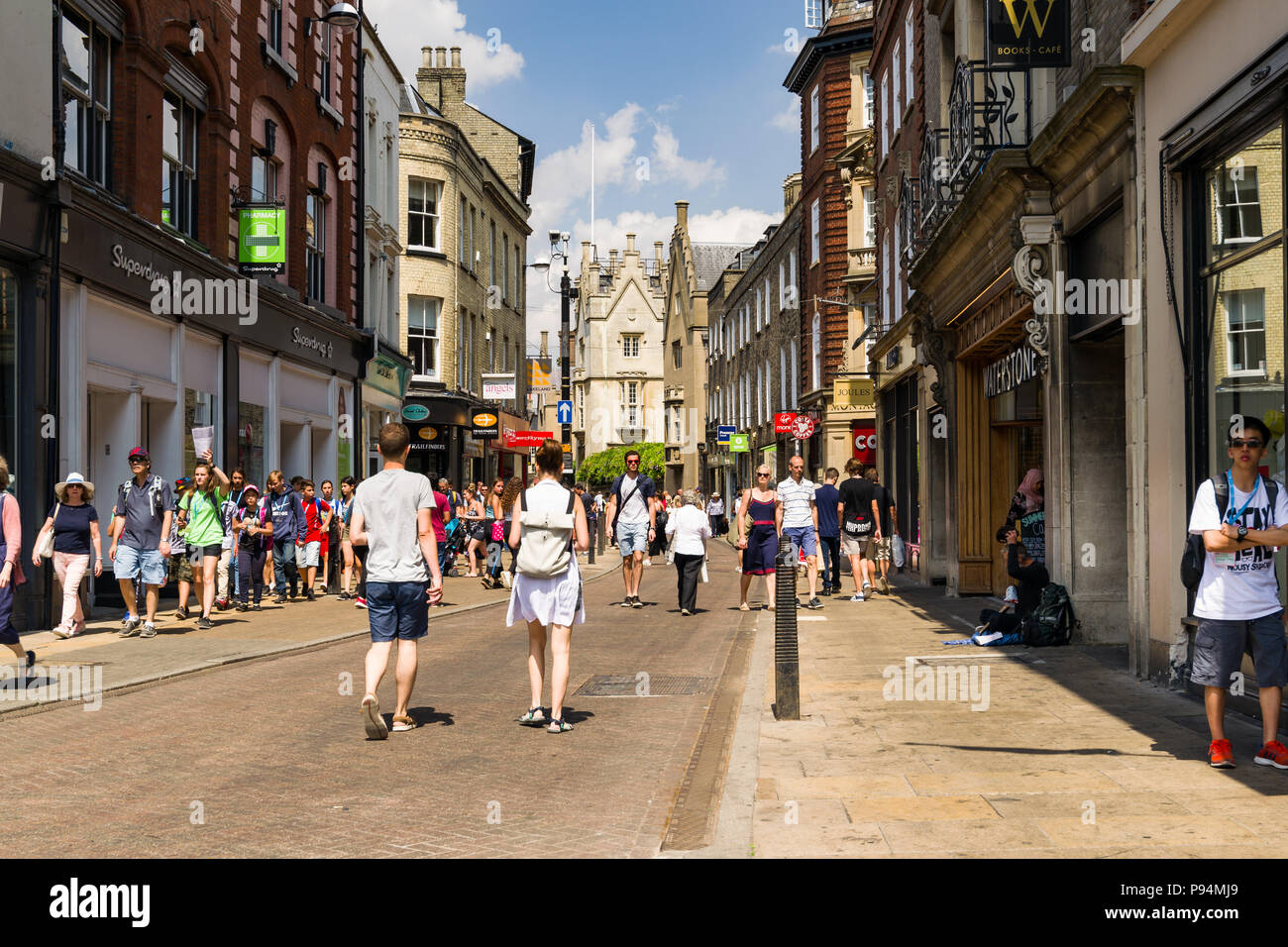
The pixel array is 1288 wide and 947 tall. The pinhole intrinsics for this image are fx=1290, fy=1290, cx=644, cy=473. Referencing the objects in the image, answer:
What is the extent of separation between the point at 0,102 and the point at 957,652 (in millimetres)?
11358

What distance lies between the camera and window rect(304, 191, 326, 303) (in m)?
25.7

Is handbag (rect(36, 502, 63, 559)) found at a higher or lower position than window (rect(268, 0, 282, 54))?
lower

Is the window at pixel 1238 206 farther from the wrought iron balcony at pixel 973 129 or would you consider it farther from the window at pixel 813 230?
the window at pixel 813 230

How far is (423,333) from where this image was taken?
38.4 metres

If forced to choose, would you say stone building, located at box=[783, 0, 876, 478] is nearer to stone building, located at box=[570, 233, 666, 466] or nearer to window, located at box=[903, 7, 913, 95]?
window, located at box=[903, 7, 913, 95]

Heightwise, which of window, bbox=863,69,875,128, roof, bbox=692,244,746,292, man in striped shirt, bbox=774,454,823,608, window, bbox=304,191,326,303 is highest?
roof, bbox=692,244,746,292

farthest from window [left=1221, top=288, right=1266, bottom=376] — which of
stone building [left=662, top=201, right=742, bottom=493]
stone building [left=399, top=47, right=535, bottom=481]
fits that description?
stone building [left=662, top=201, right=742, bottom=493]

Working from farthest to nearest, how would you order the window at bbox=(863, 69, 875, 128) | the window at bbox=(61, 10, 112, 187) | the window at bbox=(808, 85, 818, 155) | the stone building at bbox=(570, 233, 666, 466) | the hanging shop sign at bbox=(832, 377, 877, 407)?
the stone building at bbox=(570, 233, 666, 466)
the window at bbox=(808, 85, 818, 155)
the window at bbox=(863, 69, 875, 128)
the hanging shop sign at bbox=(832, 377, 877, 407)
the window at bbox=(61, 10, 112, 187)

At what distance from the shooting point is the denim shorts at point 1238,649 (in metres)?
6.50

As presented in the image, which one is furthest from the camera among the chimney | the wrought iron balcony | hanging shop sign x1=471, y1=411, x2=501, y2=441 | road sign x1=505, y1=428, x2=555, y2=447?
the chimney

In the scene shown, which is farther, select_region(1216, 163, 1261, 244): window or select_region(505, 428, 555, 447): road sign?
select_region(505, 428, 555, 447): road sign

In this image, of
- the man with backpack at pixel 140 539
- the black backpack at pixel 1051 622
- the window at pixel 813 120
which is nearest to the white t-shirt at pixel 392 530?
the black backpack at pixel 1051 622

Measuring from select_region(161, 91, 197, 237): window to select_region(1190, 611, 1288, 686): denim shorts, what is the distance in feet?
51.7
